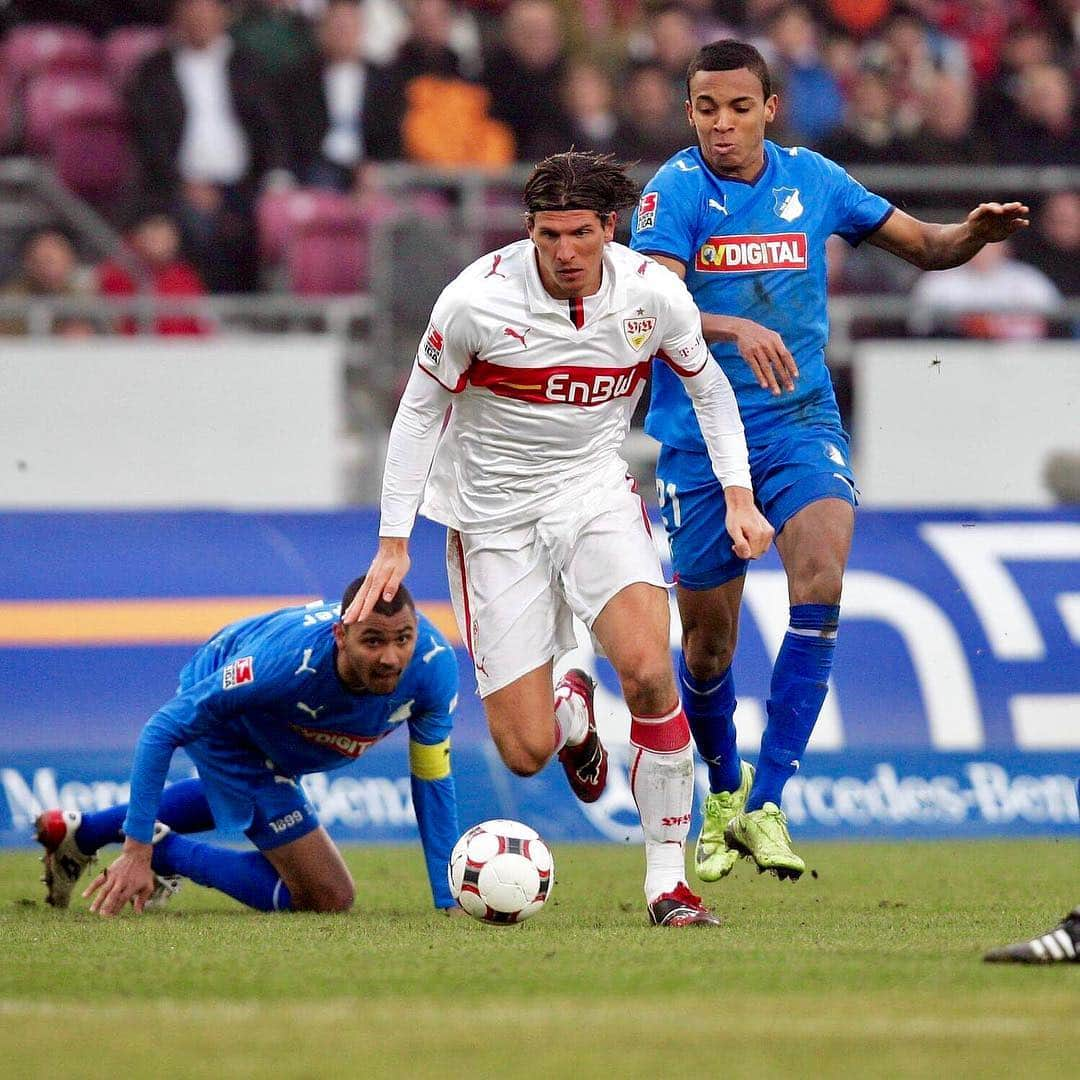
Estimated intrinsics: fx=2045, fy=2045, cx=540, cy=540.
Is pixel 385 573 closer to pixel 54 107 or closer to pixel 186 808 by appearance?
pixel 186 808

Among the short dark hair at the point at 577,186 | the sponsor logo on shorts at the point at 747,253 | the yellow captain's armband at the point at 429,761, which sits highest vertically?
the short dark hair at the point at 577,186

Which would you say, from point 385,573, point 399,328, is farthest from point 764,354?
point 399,328

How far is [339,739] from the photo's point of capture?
7719 millimetres

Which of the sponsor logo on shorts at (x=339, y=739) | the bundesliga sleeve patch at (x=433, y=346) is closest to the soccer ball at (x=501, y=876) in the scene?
→ the sponsor logo on shorts at (x=339, y=739)

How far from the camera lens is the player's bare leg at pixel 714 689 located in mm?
7621

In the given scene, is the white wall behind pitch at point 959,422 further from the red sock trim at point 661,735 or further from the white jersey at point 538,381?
the red sock trim at point 661,735

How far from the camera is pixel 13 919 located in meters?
7.14

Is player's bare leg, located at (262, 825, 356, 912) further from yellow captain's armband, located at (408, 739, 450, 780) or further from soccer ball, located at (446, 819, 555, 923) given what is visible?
soccer ball, located at (446, 819, 555, 923)

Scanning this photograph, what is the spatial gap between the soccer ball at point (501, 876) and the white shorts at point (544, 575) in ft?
2.26

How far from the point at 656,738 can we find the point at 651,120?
8458 millimetres

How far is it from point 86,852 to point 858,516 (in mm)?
4583

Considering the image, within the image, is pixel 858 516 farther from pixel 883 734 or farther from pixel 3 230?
pixel 3 230

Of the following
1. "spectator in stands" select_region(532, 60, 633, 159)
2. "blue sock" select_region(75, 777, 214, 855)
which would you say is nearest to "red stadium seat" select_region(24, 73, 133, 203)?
"spectator in stands" select_region(532, 60, 633, 159)

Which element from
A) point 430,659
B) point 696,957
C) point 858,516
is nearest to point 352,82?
point 858,516
